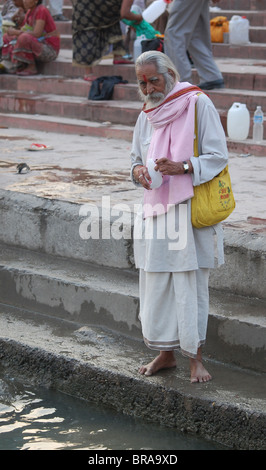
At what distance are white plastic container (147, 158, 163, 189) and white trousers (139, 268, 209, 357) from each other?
436 millimetres

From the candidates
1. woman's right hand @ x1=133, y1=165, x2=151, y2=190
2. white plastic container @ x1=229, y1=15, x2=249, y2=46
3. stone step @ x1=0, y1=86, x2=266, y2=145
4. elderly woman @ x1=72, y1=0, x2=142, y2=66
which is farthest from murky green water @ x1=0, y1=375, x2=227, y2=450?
white plastic container @ x1=229, y1=15, x2=249, y2=46

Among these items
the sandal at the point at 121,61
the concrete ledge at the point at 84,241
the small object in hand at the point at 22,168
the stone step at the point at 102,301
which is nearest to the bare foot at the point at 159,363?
the stone step at the point at 102,301

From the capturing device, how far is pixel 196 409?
4.09 meters

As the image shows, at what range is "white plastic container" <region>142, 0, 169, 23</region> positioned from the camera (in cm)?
1009

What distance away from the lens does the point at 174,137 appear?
13.1 ft

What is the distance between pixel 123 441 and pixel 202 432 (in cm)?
38

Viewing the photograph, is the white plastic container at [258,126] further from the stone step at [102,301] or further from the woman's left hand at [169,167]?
the woman's left hand at [169,167]

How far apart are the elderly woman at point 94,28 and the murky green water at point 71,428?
630cm

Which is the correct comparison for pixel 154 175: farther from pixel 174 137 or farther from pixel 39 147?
pixel 39 147

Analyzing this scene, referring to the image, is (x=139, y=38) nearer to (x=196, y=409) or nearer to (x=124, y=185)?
(x=124, y=185)

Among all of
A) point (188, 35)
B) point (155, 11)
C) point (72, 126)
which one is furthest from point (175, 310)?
point (155, 11)

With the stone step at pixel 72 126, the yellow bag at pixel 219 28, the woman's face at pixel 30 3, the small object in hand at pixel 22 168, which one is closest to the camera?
the small object in hand at pixel 22 168

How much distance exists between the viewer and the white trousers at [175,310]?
405 centimetres

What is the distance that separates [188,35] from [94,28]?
1.95 m
